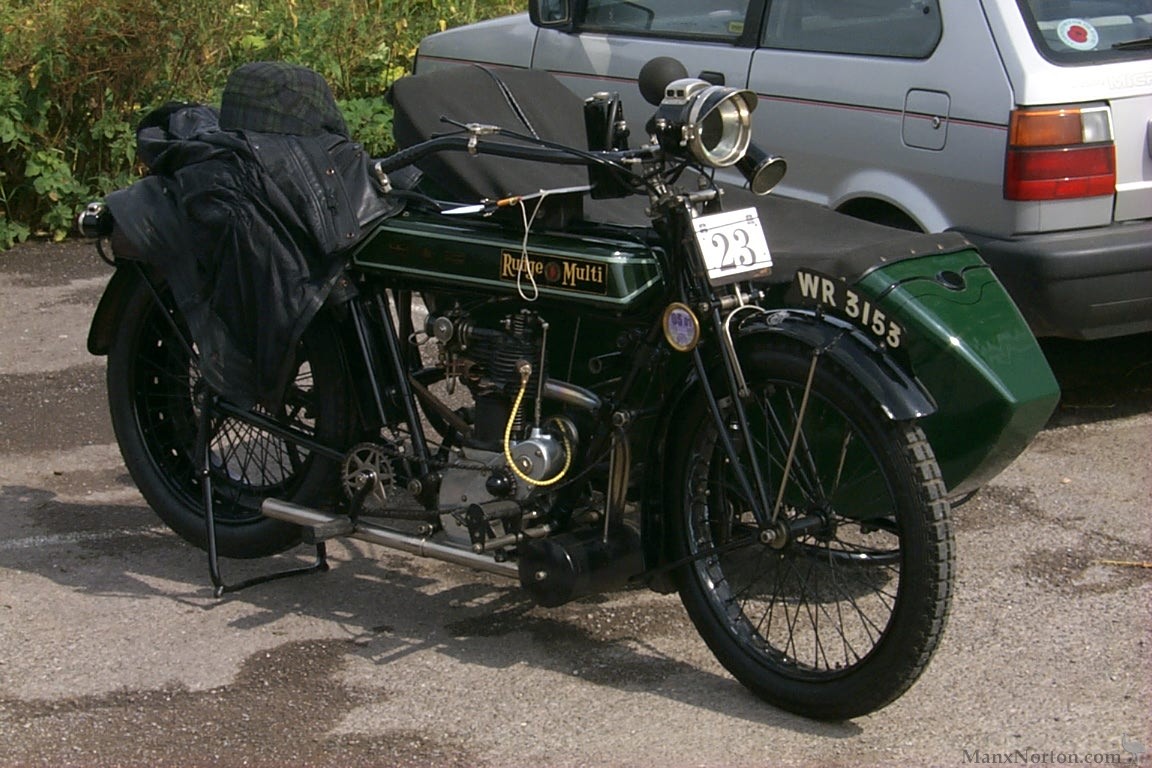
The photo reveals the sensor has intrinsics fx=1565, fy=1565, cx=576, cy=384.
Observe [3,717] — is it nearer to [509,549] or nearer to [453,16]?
[509,549]

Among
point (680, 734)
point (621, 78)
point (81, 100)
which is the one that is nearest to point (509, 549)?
point (680, 734)

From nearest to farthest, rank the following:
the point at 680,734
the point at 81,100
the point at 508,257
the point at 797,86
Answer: the point at 680,734
the point at 508,257
the point at 797,86
the point at 81,100

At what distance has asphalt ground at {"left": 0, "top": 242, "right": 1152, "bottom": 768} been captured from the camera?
3.71 meters

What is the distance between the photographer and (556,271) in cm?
395

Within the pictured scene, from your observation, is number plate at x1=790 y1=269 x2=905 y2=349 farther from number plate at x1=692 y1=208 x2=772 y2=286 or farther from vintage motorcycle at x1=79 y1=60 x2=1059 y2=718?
number plate at x1=692 y1=208 x2=772 y2=286

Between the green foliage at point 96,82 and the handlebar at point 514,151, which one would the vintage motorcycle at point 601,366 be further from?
the green foliage at point 96,82

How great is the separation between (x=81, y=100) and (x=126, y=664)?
5.57 metres

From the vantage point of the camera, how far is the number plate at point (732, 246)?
3732mm

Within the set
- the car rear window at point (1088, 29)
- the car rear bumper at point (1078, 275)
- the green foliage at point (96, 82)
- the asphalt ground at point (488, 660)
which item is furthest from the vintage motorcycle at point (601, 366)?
the green foliage at point (96, 82)

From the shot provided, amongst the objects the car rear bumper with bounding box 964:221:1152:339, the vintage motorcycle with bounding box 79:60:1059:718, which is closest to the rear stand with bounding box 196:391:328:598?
the vintage motorcycle with bounding box 79:60:1059:718

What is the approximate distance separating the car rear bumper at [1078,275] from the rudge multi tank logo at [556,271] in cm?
190

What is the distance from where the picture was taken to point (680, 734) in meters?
3.74

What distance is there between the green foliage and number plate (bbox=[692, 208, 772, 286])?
19.6 ft

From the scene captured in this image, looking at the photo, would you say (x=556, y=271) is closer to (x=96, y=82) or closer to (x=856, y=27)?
(x=856, y=27)
